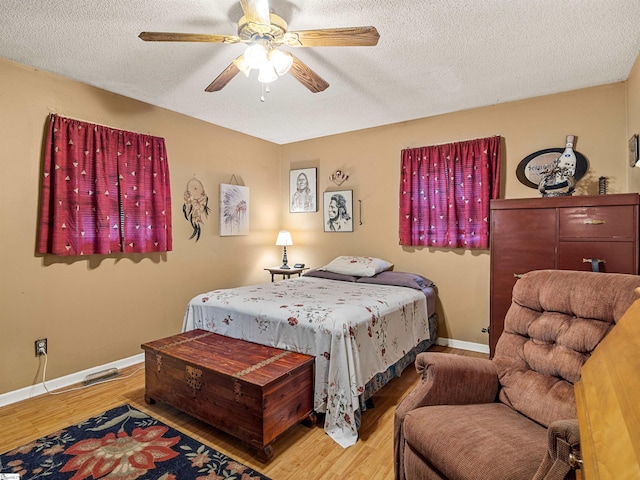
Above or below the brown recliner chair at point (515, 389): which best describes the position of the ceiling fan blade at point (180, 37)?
above

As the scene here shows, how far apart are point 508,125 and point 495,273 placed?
153cm

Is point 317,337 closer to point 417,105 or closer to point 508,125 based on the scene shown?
point 417,105

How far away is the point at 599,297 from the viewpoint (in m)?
1.52

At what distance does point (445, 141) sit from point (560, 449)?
328cm

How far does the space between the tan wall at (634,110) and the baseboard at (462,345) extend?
1.85 meters

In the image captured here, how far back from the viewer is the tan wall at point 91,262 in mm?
2574

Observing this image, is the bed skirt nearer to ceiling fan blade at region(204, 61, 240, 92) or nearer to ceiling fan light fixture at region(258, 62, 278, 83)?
ceiling fan light fixture at region(258, 62, 278, 83)

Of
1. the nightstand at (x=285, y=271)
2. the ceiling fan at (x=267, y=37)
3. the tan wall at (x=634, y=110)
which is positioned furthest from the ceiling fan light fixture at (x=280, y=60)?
the nightstand at (x=285, y=271)

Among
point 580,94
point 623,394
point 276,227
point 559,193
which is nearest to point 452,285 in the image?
point 559,193

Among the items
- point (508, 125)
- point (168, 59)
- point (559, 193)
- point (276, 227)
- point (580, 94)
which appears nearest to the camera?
point (168, 59)

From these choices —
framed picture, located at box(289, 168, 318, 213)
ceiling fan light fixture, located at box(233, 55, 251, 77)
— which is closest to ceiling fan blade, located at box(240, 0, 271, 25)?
ceiling fan light fixture, located at box(233, 55, 251, 77)

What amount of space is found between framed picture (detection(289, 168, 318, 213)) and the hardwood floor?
8.53 ft

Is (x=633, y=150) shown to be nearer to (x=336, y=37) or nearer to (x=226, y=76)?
(x=336, y=37)

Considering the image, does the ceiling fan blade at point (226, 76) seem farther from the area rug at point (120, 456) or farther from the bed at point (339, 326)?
the area rug at point (120, 456)
